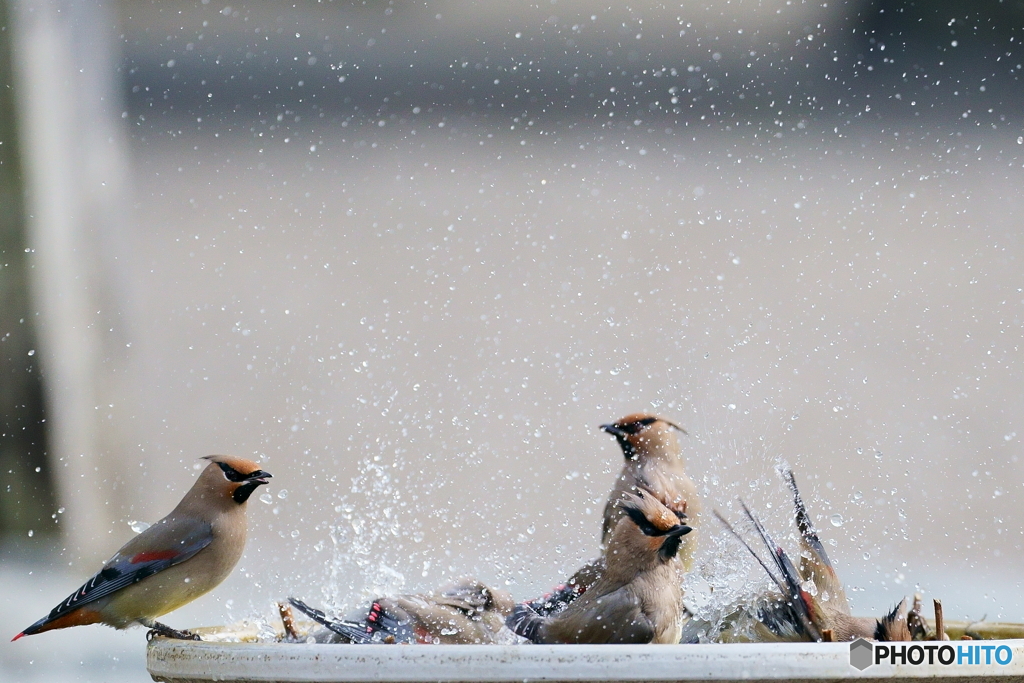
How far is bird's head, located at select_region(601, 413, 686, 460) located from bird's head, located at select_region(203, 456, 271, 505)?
713 mm

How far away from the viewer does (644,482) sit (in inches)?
90.0

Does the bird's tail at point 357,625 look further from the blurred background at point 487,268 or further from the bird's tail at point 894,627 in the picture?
the blurred background at point 487,268

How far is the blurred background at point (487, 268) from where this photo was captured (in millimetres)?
4793

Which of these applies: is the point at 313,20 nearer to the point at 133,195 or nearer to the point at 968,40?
the point at 133,195

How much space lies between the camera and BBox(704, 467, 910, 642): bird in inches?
66.5

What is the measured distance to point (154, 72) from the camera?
905 cm

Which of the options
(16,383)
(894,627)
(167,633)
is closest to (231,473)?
(167,633)

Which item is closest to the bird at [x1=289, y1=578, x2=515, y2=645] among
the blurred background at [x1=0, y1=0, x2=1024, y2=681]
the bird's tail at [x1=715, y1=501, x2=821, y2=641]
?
the bird's tail at [x1=715, y1=501, x2=821, y2=641]

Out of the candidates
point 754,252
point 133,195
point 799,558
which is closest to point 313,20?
point 133,195

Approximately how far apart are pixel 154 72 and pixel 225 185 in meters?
1.00

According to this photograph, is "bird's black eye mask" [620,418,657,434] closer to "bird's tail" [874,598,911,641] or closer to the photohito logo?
"bird's tail" [874,598,911,641]

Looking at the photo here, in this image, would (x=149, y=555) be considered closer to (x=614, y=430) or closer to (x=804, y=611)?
(x=614, y=430)

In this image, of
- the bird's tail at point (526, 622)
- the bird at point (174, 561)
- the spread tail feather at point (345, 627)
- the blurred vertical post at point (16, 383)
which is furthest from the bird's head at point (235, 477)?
the blurred vertical post at point (16, 383)

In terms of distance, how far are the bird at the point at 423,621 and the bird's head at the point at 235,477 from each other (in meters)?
0.30
